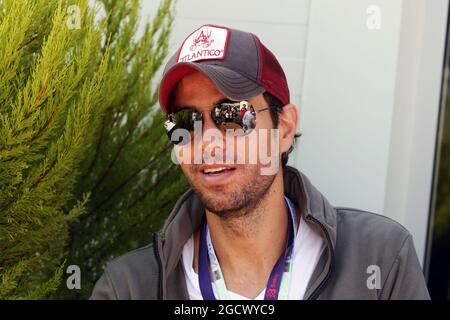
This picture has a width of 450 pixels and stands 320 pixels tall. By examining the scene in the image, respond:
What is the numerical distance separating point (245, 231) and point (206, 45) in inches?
26.9

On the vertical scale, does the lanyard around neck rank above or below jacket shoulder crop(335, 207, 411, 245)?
below

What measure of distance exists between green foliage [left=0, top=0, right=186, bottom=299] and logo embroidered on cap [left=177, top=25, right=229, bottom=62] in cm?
36

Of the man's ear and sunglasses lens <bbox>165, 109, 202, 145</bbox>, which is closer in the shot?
sunglasses lens <bbox>165, 109, 202, 145</bbox>

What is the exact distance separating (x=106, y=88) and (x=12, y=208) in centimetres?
65

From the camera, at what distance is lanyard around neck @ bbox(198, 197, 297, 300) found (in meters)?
2.46

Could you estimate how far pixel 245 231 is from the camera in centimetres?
259

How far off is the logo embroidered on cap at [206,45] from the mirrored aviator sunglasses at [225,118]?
18 cm

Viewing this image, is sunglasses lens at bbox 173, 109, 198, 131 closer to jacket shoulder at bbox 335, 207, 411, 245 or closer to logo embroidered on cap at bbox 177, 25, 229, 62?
logo embroidered on cap at bbox 177, 25, 229, 62

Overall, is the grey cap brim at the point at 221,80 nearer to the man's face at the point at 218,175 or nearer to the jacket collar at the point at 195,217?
the man's face at the point at 218,175

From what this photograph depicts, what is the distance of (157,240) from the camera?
2.53 meters

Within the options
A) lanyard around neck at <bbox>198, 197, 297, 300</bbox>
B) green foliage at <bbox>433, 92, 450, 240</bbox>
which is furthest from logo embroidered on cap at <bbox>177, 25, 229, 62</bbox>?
green foliage at <bbox>433, 92, 450, 240</bbox>

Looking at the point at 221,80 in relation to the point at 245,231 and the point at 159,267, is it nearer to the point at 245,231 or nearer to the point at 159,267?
the point at 245,231
